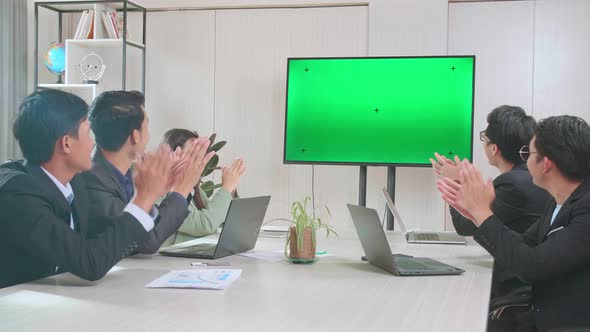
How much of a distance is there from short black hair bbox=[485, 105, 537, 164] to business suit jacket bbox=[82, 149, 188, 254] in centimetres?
170

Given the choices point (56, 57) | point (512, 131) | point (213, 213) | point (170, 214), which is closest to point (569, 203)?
point (512, 131)

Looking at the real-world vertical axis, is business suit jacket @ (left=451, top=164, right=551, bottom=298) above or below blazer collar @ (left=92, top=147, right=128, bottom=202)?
below

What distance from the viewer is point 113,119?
2613 mm

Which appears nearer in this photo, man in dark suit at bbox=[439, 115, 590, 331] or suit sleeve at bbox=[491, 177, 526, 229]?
man in dark suit at bbox=[439, 115, 590, 331]

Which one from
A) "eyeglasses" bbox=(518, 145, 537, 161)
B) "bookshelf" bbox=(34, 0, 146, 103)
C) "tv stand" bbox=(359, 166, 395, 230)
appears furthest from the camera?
"bookshelf" bbox=(34, 0, 146, 103)

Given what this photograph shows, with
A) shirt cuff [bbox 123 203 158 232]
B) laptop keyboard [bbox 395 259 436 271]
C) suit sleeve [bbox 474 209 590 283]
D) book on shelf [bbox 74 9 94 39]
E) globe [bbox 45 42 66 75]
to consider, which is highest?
book on shelf [bbox 74 9 94 39]

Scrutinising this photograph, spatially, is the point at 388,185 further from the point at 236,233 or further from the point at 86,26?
the point at 86,26

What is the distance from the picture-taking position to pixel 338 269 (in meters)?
2.29

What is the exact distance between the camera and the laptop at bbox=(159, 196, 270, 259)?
2477 mm

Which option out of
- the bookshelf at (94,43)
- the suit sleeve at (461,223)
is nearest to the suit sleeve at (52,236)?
the suit sleeve at (461,223)

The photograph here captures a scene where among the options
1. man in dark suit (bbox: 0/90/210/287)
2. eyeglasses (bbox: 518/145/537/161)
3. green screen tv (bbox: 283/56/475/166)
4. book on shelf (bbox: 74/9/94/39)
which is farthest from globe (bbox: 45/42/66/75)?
eyeglasses (bbox: 518/145/537/161)

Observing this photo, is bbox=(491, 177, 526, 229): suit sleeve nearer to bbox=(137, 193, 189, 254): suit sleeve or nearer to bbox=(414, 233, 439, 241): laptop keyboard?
bbox=(414, 233, 439, 241): laptop keyboard

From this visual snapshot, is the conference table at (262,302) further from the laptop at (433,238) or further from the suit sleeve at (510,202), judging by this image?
the laptop at (433,238)

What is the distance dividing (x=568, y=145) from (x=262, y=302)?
4.00ft
